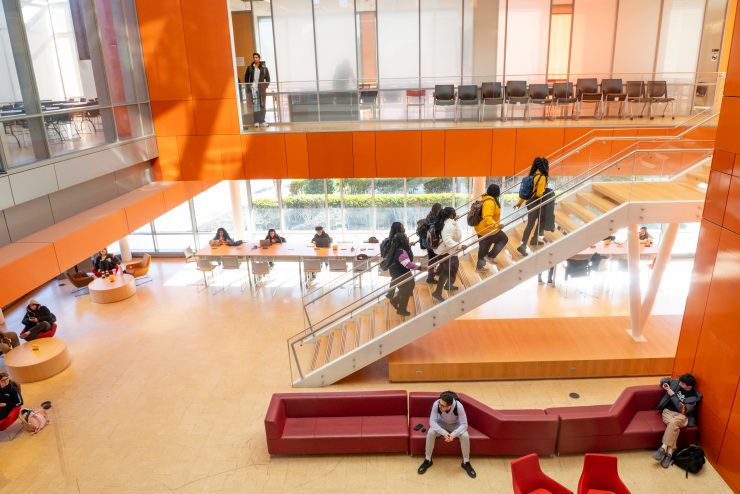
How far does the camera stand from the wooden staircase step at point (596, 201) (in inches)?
340

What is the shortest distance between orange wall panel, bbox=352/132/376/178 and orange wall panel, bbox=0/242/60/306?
23.8 ft

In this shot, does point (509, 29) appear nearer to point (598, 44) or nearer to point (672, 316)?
point (598, 44)

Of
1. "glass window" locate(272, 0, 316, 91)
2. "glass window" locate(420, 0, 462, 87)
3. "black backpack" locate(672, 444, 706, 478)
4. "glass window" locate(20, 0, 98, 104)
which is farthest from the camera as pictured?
"glass window" locate(272, 0, 316, 91)

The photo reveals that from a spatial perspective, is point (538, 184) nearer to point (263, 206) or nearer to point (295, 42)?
point (295, 42)

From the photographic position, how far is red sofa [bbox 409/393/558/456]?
698 cm

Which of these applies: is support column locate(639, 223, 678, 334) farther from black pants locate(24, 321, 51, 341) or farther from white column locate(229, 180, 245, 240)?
black pants locate(24, 321, 51, 341)

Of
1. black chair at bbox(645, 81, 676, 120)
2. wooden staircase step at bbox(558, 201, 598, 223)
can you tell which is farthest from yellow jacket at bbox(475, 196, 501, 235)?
black chair at bbox(645, 81, 676, 120)

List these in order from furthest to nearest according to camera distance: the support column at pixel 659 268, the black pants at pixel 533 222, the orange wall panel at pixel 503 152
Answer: the orange wall panel at pixel 503 152, the support column at pixel 659 268, the black pants at pixel 533 222

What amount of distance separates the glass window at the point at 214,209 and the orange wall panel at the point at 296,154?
4.54 m

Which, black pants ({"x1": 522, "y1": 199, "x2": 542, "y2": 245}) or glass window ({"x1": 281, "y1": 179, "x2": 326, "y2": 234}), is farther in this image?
glass window ({"x1": 281, "y1": 179, "x2": 326, "y2": 234})

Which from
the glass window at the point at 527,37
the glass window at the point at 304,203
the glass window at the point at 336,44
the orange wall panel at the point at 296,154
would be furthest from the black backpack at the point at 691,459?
the glass window at the point at 336,44

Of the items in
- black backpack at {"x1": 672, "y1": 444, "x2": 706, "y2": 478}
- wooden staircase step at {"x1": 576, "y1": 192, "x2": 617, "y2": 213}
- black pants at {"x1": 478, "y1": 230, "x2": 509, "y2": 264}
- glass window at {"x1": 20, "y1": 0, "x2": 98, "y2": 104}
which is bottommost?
black backpack at {"x1": 672, "y1": 444, "x2": 706, "y2": 478}

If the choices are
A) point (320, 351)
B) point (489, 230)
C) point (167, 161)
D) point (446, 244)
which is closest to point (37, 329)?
point (167, 161)

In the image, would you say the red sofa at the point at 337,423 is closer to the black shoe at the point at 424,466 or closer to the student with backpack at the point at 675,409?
the black shoe at the point at 424,466
